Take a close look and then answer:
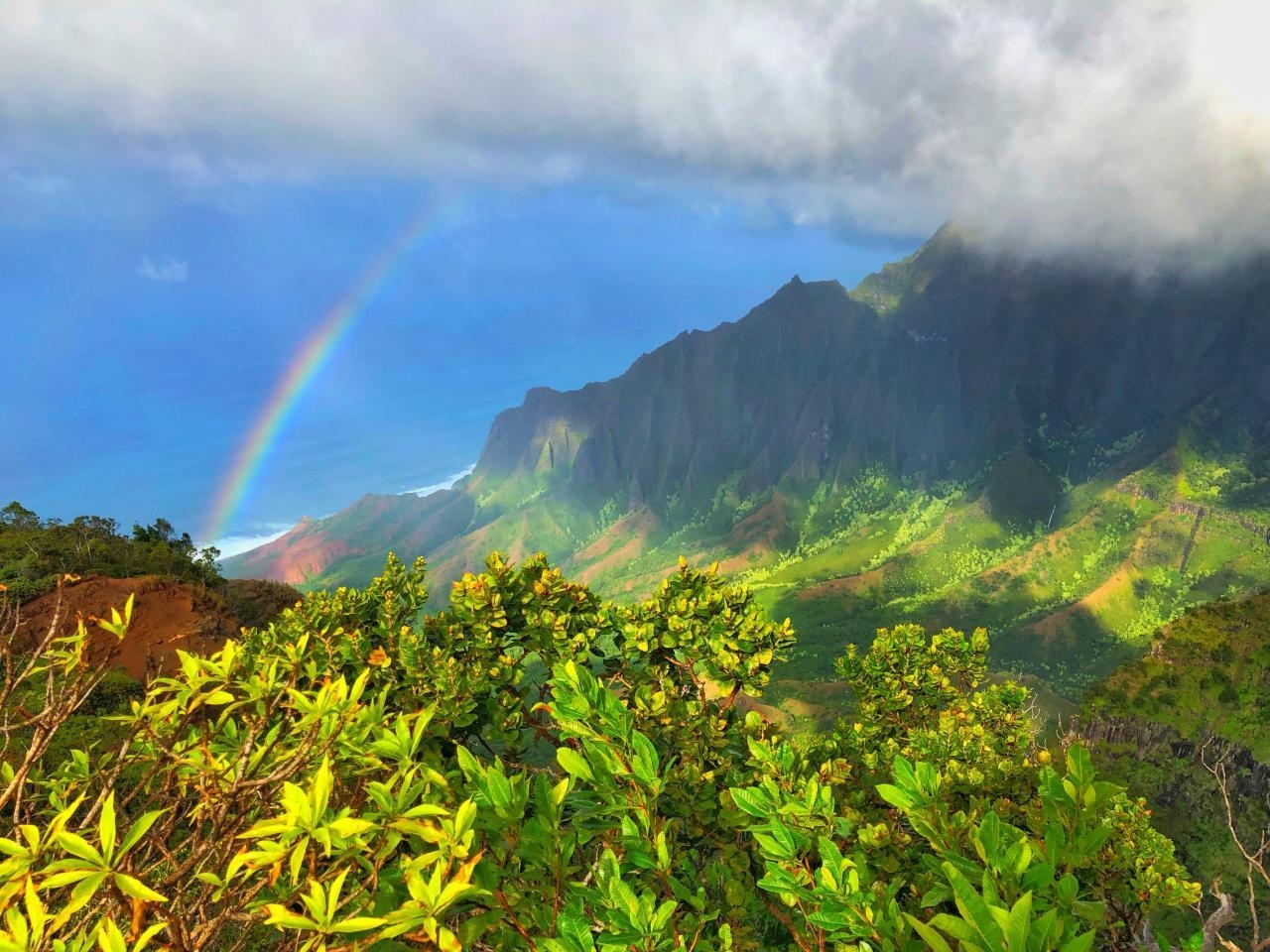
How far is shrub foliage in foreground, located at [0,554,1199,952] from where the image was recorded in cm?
257

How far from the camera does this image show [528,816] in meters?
4.72

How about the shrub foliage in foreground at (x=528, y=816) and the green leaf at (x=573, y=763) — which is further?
the green leaf at (x=573, y=763)

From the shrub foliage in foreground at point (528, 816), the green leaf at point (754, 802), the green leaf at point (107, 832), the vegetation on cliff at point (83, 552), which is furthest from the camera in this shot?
the vegetation on cliff at point (83, 552)

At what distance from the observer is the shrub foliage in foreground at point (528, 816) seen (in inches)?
101

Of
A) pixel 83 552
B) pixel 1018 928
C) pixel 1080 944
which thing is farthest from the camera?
pixel 83 552

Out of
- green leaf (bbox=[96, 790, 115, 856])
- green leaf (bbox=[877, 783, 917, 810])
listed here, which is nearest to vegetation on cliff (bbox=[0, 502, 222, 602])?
green leaf (bbox=[96, 790, 115, 856])

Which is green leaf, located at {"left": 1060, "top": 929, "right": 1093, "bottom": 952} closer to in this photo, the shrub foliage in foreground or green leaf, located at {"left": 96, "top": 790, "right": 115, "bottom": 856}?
the shrub foliage in foreground

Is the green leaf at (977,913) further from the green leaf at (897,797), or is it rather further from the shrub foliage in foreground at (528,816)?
the green leaf at (897,797)

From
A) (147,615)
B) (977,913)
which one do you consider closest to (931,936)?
(977,913)

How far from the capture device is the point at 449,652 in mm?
7082

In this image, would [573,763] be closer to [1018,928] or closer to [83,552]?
[1018,928]

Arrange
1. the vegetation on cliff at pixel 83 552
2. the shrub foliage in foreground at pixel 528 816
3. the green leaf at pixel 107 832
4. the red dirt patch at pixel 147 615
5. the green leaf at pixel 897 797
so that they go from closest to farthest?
the green leaf at pixel 107 832, the shrub foliage in foreground at pixel 528 816, the green leaf at pixel 897 797, the red dirt patch at pixel 147 615, the vegetation on cliff at pixel 83 552

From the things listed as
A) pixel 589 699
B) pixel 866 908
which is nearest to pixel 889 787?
pixel 866 908

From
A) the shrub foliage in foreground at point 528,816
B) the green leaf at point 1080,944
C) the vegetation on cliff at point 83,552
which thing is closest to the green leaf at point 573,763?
the shrub foliage in foreground at point 528,816
